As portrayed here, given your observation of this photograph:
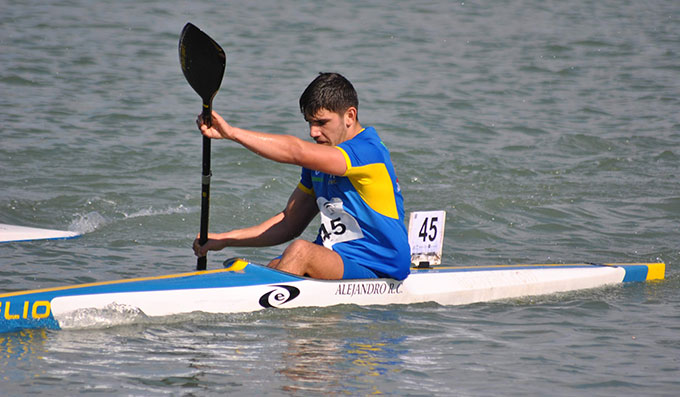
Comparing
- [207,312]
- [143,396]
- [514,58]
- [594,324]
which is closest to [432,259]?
[594,324]

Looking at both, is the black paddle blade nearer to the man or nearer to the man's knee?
the man

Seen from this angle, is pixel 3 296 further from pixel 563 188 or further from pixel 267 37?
pixel 267 37

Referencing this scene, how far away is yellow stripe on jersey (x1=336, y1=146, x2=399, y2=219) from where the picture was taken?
180 inches

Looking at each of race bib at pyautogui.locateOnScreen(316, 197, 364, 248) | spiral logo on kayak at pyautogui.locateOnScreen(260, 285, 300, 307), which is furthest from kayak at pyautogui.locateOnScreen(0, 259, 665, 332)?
race bib at pyautogui.locateOnScreen(316, 197, 364, 248)

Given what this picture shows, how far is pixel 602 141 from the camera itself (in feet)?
37.4

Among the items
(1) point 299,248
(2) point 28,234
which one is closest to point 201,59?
(1) point 299,248

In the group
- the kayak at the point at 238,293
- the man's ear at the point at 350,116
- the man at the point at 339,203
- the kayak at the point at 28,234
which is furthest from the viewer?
the kayak at the point at 28,234

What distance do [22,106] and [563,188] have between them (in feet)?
23.6

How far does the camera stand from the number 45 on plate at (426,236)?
17.5 feet

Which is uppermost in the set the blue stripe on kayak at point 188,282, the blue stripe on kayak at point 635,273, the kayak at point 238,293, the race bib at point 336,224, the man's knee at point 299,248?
the race bib at point 336,224

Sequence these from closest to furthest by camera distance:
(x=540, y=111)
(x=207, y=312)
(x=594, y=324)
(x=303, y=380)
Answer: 1. (x=303, y=380)
2. (x=207, y=312)
3. (x=594, y=324)
4. (x=540, y=111)

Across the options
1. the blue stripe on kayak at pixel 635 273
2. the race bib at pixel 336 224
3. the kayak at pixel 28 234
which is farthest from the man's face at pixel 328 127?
the kayak at pixel 28 234

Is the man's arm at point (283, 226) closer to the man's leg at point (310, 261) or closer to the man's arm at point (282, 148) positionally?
the man's leg at point (310, 261)

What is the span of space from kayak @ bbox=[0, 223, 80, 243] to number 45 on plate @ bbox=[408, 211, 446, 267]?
2888 mm
